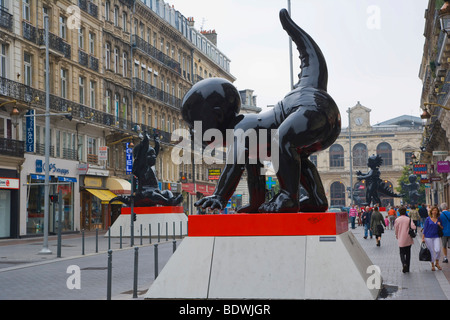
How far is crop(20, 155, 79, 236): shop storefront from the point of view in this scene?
2962 cm

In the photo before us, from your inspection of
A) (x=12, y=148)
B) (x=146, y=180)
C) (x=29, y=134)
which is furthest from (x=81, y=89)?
(x=146, y=180)

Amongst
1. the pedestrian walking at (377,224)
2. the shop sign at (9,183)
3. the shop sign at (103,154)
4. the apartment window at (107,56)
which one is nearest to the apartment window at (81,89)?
the shop sign at (103,154)

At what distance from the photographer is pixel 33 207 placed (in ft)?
100

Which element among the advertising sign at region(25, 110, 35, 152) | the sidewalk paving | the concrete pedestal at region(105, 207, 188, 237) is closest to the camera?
the sidewalk paving

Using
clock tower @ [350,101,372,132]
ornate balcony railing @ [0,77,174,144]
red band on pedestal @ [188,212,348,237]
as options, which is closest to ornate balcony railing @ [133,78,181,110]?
ornate balcony railing @ [0,77,174,144]

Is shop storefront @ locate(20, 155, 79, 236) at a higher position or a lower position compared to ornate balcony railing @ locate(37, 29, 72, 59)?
lower

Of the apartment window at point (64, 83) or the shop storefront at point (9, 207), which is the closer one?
the shop storefront at point (9, 207)

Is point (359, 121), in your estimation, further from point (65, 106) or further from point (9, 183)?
point (9, 183)

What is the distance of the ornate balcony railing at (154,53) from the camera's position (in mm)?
45344

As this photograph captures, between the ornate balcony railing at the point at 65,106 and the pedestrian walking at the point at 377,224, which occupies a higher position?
the ornate balcony railing at the point at 65,106

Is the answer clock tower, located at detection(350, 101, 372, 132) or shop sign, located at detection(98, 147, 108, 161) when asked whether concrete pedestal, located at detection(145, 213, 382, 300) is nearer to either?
shop sign, located at detection(98, 147, 108, 161)

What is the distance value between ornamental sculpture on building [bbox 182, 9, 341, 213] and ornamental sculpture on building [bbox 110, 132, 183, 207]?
17.7m

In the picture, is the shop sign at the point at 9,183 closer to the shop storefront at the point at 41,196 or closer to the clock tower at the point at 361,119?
the shop storefront at the point at 41,196

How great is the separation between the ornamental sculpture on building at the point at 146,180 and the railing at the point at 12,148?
5.31 metres
